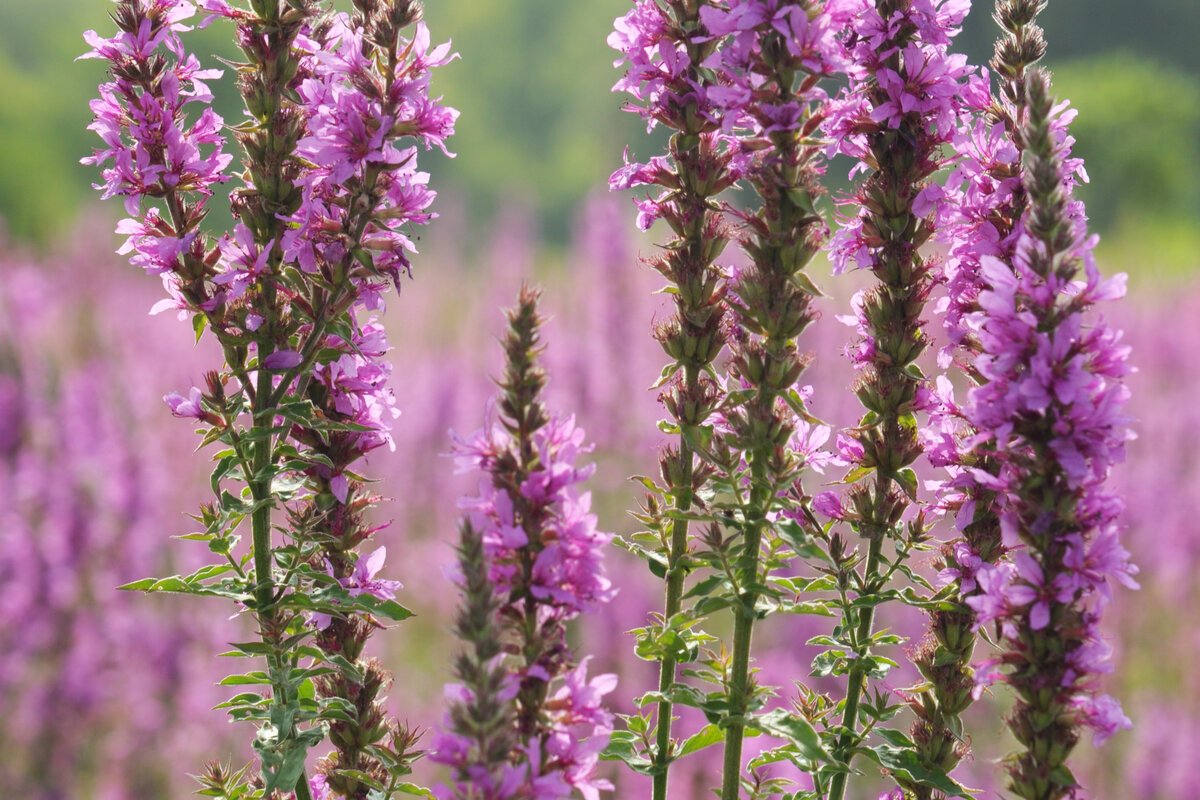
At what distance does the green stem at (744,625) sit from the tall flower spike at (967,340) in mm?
544

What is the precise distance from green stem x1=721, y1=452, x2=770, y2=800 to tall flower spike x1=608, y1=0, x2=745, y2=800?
0.48 ft

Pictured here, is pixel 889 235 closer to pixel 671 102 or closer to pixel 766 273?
pixel 766 273

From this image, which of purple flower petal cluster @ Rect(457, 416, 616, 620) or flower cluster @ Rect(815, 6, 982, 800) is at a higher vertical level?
flower cluster @ Rect(815, 6, 982, 800)

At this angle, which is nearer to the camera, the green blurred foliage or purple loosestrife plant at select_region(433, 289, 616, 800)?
purple loosestrife plant at select_region(433, 289, 616, 800)

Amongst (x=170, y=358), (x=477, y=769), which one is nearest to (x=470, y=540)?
(x=477, y=769)

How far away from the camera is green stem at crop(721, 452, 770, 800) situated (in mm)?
3111

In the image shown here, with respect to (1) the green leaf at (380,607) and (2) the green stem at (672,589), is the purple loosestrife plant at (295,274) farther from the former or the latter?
(2) the green stem at (672,589)

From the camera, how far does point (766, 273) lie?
10.5 feet

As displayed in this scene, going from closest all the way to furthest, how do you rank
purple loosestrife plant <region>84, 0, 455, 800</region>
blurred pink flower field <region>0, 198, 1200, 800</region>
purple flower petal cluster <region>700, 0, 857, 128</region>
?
purple flower petal cluster <region>700, 0, 857, 128</region>, purple loosestrife plant <region>84, 0, 455, 800</region>, blurred pink flower field <region>0, 198, 1200, 800</region>

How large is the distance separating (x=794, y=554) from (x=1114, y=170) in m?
57.7

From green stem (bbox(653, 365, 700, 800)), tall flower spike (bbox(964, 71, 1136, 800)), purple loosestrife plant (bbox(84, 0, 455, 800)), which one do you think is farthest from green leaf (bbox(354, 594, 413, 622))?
tall flower spike (bbox(964, 71, 1136, 800))

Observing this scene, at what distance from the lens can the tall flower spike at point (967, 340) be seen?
3.33 m

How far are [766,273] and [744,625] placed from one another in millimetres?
909

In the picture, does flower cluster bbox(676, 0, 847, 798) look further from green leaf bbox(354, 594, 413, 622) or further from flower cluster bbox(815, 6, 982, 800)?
green leaf bbox(354, 594, 413, 622)
